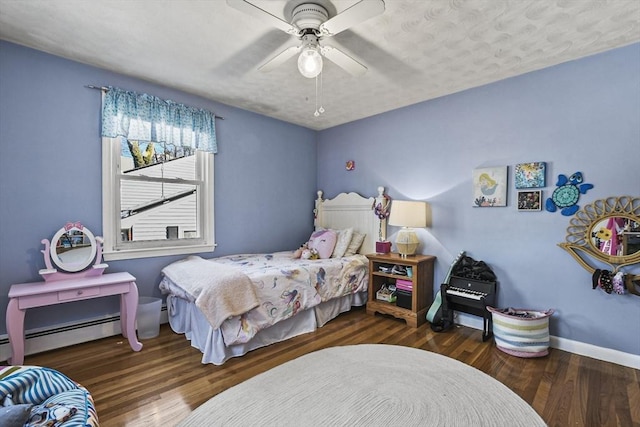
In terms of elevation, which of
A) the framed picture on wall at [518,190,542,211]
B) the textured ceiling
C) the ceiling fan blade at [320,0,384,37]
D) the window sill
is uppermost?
the textured ceiling

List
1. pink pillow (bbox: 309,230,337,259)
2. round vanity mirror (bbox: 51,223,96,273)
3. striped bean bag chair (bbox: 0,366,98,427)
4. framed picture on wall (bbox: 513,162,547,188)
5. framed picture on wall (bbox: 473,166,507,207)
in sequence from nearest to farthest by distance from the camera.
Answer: striped bean bag chair (bbox: 0,366,98,427)
round vanity mirror (bbox: 51,223,96,273)
framed picture on wall (bbox: 513,162,547,188)
framed picture on wall (bbox: 473,166,507,207)
pink pillow (bbox: 309,230,337,259)

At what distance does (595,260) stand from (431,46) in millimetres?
2169

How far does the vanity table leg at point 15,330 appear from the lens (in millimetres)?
2078

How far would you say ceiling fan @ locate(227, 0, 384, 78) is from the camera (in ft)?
5.16

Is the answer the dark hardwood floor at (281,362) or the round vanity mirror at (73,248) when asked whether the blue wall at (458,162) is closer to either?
the round vanity mirror at (73,248)

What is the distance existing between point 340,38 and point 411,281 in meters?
2.39

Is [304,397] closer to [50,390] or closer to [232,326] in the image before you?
[232,326]

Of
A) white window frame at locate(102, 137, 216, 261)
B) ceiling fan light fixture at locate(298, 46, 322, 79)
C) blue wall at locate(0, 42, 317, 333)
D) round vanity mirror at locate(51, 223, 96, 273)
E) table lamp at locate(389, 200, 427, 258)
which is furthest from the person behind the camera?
table lamp at locate(389, 200, 427, 258)

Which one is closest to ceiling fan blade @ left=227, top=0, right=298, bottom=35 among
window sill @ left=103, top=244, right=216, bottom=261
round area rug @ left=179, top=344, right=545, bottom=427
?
round area rug @ left=179, top=344, right=545, bottom=427

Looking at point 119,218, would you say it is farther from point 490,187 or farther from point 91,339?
point 490,187

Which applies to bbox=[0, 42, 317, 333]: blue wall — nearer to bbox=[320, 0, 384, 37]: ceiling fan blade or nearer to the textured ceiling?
the textured ceiling

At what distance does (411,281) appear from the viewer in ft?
10.4

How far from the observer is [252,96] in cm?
333

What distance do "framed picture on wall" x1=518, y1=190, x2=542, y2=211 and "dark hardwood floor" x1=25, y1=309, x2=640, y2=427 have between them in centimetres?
124
